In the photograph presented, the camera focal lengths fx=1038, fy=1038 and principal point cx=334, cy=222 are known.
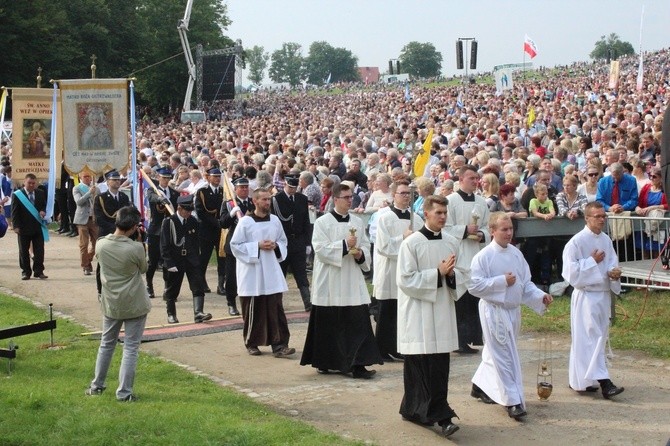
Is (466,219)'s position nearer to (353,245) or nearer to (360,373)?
(353,245)

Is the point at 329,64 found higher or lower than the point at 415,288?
higher

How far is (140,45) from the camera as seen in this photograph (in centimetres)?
7594

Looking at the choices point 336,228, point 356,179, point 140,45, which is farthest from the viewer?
point 140,45

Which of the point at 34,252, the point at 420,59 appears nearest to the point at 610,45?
the point at 420,59

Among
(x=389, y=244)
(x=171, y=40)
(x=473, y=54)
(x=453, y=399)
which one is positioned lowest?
(x=453, y=399)

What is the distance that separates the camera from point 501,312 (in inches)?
356

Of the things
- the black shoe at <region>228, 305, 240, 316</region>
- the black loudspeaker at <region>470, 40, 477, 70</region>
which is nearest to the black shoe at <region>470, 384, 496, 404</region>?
the black shoe at <region>228, 305, 240, 316</region>

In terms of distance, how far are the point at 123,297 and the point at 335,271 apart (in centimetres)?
238

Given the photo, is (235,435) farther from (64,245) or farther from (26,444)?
(64,245)

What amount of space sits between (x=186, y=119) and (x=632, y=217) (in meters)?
→ 40.1

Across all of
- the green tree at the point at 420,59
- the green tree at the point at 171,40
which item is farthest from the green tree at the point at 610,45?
the green tree at the point at 171,40

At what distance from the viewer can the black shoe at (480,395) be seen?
30.3ft

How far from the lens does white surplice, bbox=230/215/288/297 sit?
11.5m

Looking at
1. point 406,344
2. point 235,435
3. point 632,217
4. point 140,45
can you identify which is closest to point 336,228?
point 406,344
